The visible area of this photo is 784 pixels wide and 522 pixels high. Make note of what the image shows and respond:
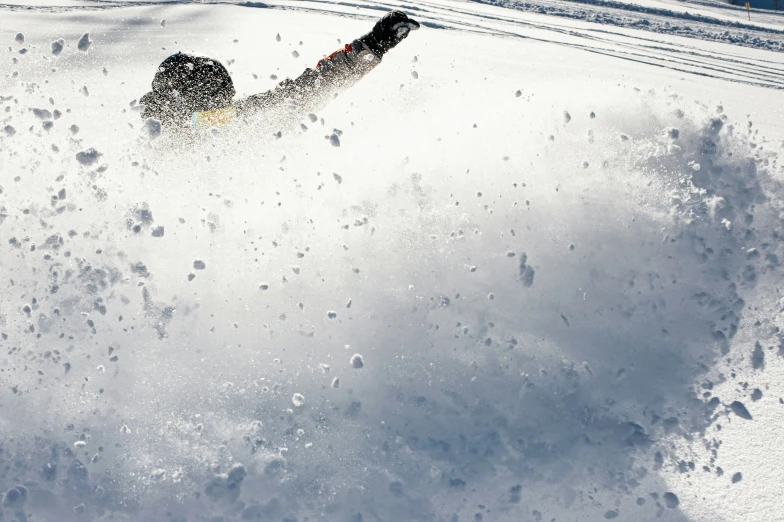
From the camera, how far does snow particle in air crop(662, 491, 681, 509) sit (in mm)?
2762

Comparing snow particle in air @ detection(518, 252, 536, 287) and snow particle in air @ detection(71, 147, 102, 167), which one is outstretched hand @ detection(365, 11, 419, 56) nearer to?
snow particle in air @ detection(518, 252, 536, 287)

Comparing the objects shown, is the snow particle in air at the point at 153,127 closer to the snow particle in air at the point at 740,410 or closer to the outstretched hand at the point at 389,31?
the outstretched hand at the point at 389,31

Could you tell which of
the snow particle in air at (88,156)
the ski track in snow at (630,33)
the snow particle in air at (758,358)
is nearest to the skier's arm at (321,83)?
the snow particle in air at (88,156)

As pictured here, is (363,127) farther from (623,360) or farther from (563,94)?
(623,360)

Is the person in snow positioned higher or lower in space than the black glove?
lower

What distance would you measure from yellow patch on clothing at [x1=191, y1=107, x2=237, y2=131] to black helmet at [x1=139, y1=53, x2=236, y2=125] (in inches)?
1.2

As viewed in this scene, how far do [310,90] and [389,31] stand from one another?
0.62 m

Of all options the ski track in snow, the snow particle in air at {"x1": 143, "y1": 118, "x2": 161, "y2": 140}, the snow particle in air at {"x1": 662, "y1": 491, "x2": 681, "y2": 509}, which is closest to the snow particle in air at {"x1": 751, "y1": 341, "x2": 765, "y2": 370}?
the snow particle in air at {"x1": 662, "y1": 491, "x2": 681, "y2": 509}

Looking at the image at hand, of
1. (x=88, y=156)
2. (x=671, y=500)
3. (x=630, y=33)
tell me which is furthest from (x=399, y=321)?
(x=630, y=33)

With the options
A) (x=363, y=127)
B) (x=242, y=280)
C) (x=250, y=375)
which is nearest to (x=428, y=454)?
(x=250, y=375)

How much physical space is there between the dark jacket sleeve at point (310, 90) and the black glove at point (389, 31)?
116mm

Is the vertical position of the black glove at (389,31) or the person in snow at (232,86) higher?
the black glove at (389,31)

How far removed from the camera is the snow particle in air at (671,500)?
2762 millimetres

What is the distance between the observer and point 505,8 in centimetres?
935
